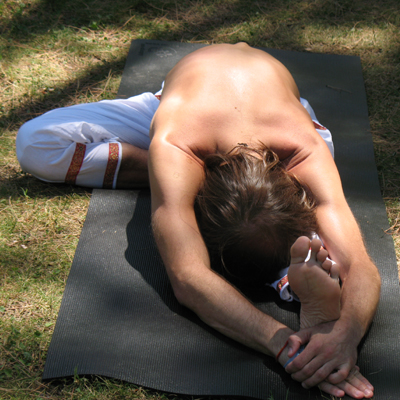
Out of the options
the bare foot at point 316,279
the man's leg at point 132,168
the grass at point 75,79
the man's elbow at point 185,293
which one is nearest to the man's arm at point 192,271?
the man's elbow at point 185,293

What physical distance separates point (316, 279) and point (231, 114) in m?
0.76

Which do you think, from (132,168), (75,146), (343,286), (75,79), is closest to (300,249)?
(343,286)

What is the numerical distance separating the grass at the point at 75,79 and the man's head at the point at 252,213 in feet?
1.89

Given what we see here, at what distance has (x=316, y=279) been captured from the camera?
138cm

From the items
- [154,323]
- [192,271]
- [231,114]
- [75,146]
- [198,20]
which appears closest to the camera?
[192,271]

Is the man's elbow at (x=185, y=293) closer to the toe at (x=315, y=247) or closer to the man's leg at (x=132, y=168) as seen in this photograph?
the toe at (x=315, y=247)

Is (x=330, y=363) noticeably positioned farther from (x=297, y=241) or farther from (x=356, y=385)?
(x=297, y=241)

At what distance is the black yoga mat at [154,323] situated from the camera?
147cm

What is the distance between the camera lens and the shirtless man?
55.9 inches

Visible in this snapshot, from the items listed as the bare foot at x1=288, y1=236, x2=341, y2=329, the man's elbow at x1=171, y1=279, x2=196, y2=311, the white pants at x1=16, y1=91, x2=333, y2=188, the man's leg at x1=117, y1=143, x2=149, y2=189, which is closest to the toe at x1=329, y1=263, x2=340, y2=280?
the bare foot at x1=288, y1=236, x2=341, y2=329

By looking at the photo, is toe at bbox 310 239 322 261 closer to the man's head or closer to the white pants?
the man's head

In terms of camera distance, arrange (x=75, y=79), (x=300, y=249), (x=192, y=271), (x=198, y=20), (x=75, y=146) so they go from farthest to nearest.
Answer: (x=198, y=20)
(x=75, y=79)
(x=75, y=146)
(x=192, y=271)
(x=300, y=249)

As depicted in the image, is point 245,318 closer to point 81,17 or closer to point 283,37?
point 283,37

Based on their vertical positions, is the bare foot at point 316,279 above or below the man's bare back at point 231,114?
below
